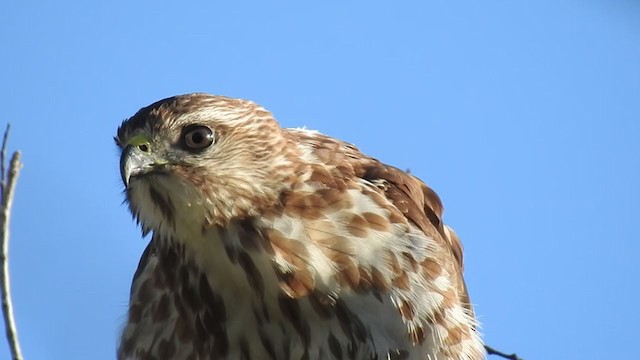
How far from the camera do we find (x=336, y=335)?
4.59 meters

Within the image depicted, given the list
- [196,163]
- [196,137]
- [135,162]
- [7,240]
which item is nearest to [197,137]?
[196,137]

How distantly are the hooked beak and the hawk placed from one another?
17 mm

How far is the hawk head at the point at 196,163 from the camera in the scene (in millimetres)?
4355

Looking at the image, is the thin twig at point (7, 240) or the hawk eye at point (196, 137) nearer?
the thin twig at point (7, 240)

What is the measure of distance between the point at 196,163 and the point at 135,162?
0.23 meters

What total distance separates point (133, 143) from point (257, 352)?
0.95 metres

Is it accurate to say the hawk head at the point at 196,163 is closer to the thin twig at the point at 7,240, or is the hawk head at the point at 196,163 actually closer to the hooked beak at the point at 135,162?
the hooked beak at the point at 135,162

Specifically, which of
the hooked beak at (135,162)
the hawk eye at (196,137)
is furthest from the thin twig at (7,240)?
the hawk eye at (196,137)

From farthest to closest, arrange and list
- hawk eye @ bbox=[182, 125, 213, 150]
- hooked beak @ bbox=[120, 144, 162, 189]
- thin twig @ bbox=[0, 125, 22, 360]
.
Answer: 1. hawk eye @ bbox=[182, 125, 213, 150]
2. hooked beak @ bbox=[120, 144, 162, 189]
3. thin twig @ bbox=[0, 125, 22, 360]

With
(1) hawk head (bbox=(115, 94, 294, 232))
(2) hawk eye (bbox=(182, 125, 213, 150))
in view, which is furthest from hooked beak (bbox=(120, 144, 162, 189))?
(2) hawk eye (bbox=(182, 125, 213, 150))

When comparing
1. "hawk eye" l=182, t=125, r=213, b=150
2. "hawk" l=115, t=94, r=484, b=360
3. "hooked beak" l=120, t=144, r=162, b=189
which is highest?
"hawk eye" l=182, t=125, r=213, b=150

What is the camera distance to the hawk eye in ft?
14.5

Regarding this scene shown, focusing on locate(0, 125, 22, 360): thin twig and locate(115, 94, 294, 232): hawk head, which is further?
locate(115, 94, 294, 232): hawk head

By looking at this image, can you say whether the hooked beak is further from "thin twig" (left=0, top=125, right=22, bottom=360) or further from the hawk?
"thin twig" (left=0, top=125, right=22, bottom=360)
